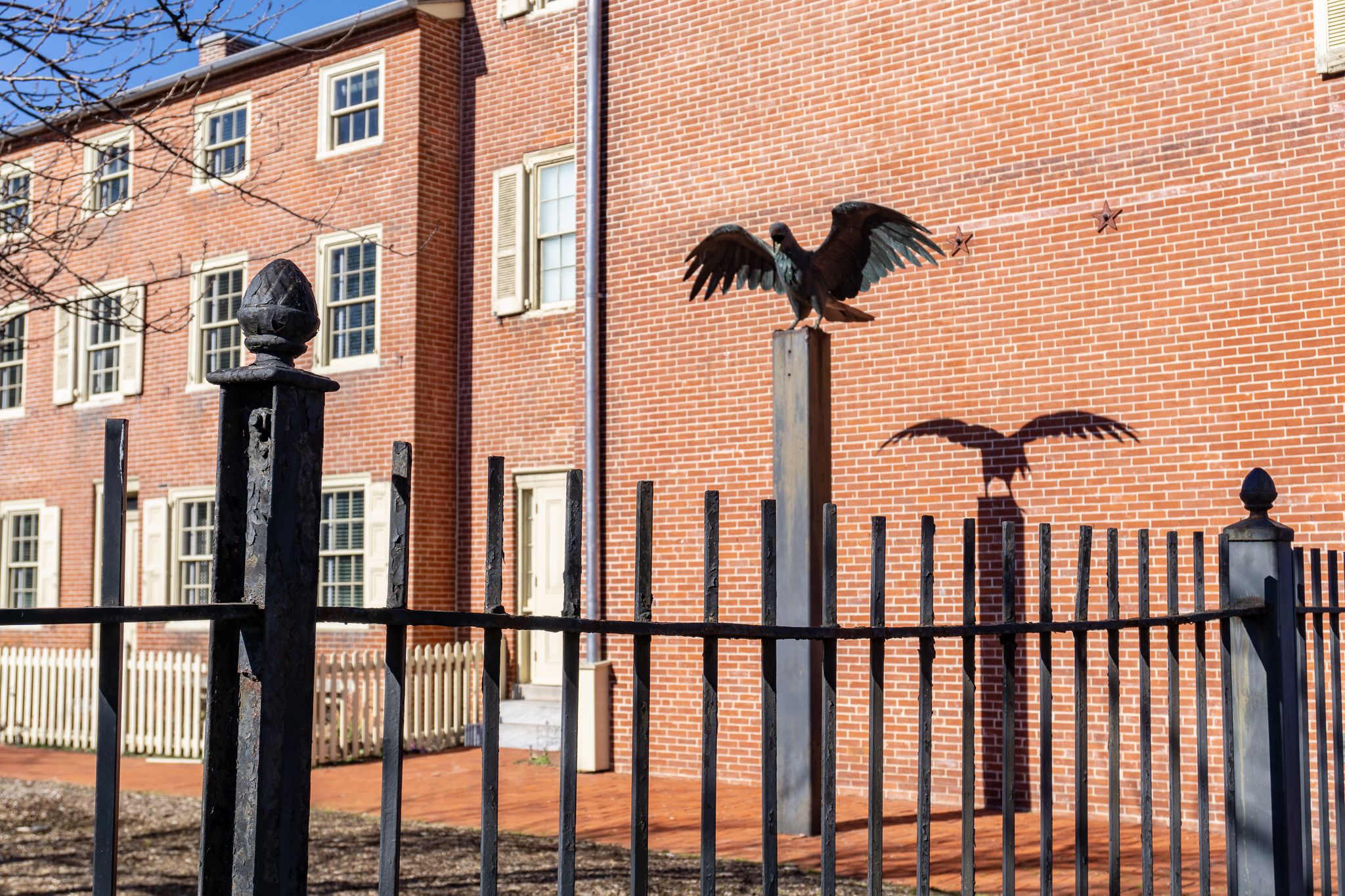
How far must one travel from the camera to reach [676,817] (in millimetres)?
9742

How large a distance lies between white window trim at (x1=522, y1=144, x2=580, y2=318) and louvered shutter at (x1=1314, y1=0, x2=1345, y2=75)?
7725 mm

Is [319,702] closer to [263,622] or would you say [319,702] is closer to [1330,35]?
[1330,35]

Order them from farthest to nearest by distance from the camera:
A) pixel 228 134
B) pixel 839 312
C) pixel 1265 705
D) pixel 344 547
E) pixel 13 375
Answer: pixel 13 375, pixel 228 134, pixel 344 547, pixel 839 312, pixel 1265 705

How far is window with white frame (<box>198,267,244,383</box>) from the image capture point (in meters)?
16.6

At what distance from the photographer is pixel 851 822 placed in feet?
31.2

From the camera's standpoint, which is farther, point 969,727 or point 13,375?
point 13,375

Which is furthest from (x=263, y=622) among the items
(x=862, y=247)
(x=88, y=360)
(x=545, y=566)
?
(x=88, y=360)

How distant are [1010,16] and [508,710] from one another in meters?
8.66

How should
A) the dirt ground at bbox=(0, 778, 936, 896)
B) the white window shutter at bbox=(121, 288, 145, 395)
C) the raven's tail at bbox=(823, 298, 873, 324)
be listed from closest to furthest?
1. the dirt ground at bbox=(0, 778, 936, 896)
2. the raven's tail at bbox=(823, 298, 873, 324)
3. the white window shutter at bbox=(121, 288, 145, 395)

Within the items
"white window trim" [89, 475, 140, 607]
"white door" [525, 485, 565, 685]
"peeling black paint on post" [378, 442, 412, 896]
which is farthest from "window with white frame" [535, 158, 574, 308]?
"peeling black paint on post" [378, 442, 412, 896]

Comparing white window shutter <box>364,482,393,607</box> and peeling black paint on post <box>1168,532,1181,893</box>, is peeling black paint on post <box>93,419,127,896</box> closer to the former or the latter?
peeling black paint on post <box>1168,532,1181,893</box>

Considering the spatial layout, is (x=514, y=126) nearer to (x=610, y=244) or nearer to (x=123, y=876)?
(x=610, y=244)

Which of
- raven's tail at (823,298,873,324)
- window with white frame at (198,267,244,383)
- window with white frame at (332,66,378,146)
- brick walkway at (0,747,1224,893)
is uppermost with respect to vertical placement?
window with white frame at (332,66,378,146)

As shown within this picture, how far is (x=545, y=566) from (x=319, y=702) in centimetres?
297
